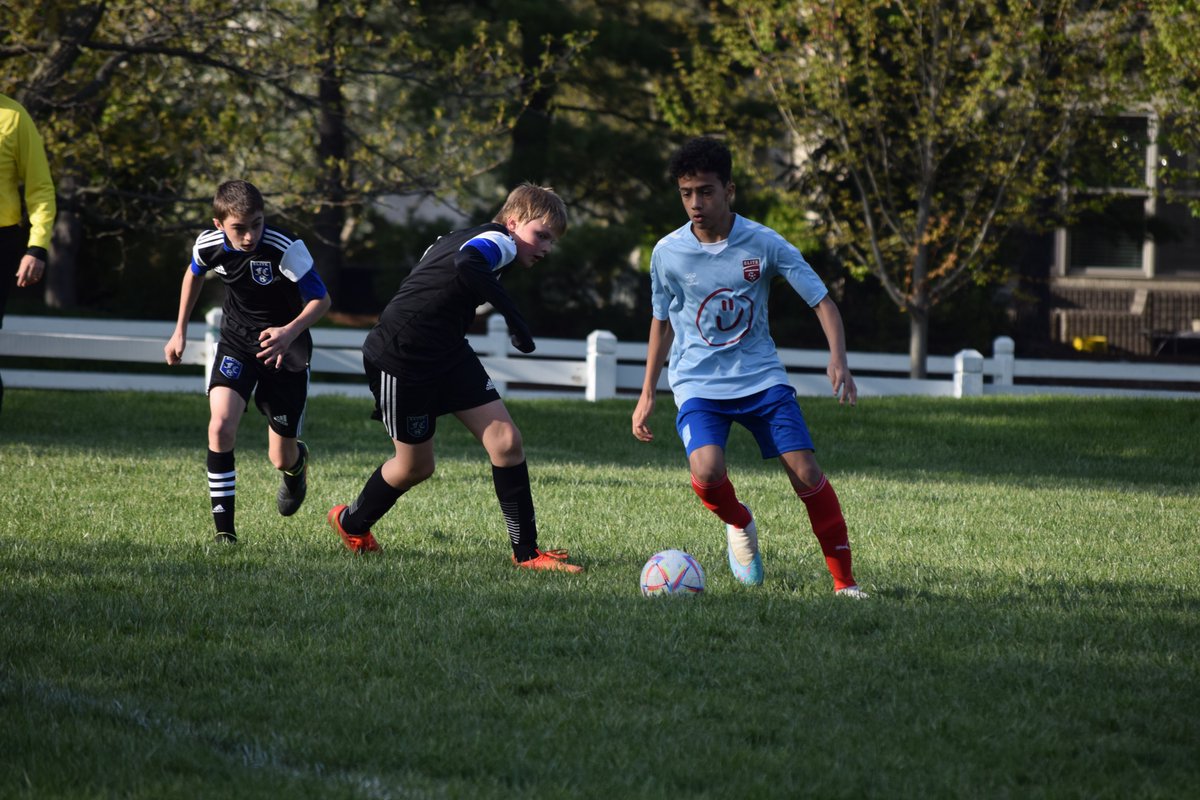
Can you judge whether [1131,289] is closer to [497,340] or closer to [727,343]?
[497,340]

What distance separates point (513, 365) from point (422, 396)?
980cm

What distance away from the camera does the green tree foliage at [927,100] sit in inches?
632

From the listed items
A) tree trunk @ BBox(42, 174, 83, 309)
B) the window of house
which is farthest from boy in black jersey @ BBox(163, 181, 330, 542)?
tree trunk @ BBox(42, 174, 83, 309)

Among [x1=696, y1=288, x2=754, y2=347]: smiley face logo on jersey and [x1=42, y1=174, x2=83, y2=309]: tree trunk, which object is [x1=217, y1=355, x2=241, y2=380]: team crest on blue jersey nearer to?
[x1=696, y1=288, x2=754, y2=347]: smiley face logo on jersey

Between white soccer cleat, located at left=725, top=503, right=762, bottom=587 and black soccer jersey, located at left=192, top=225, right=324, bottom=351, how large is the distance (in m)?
2.37

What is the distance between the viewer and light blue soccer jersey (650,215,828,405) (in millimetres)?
5734

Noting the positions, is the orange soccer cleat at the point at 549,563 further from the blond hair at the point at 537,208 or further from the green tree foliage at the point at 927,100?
the green tree foliage at the point at 927,100

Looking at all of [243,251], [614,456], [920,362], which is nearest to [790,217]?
[920,362]

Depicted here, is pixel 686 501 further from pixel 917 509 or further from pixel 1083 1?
pixel 1083 1

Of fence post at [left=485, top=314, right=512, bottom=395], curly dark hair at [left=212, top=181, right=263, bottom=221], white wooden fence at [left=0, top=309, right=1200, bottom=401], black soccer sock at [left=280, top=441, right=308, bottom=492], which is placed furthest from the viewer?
fence post at [left=485, top=314, right=512, bottom=395]

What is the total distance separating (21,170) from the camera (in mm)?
7695

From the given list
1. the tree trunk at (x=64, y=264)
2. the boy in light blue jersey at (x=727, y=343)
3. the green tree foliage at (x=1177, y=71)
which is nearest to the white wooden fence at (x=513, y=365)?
the green tree foliage at (x=1177, y=71)

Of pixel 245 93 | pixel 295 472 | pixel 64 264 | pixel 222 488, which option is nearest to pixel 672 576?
pixel 222 488

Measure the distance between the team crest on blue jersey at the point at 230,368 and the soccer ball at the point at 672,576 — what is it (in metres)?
2.39
